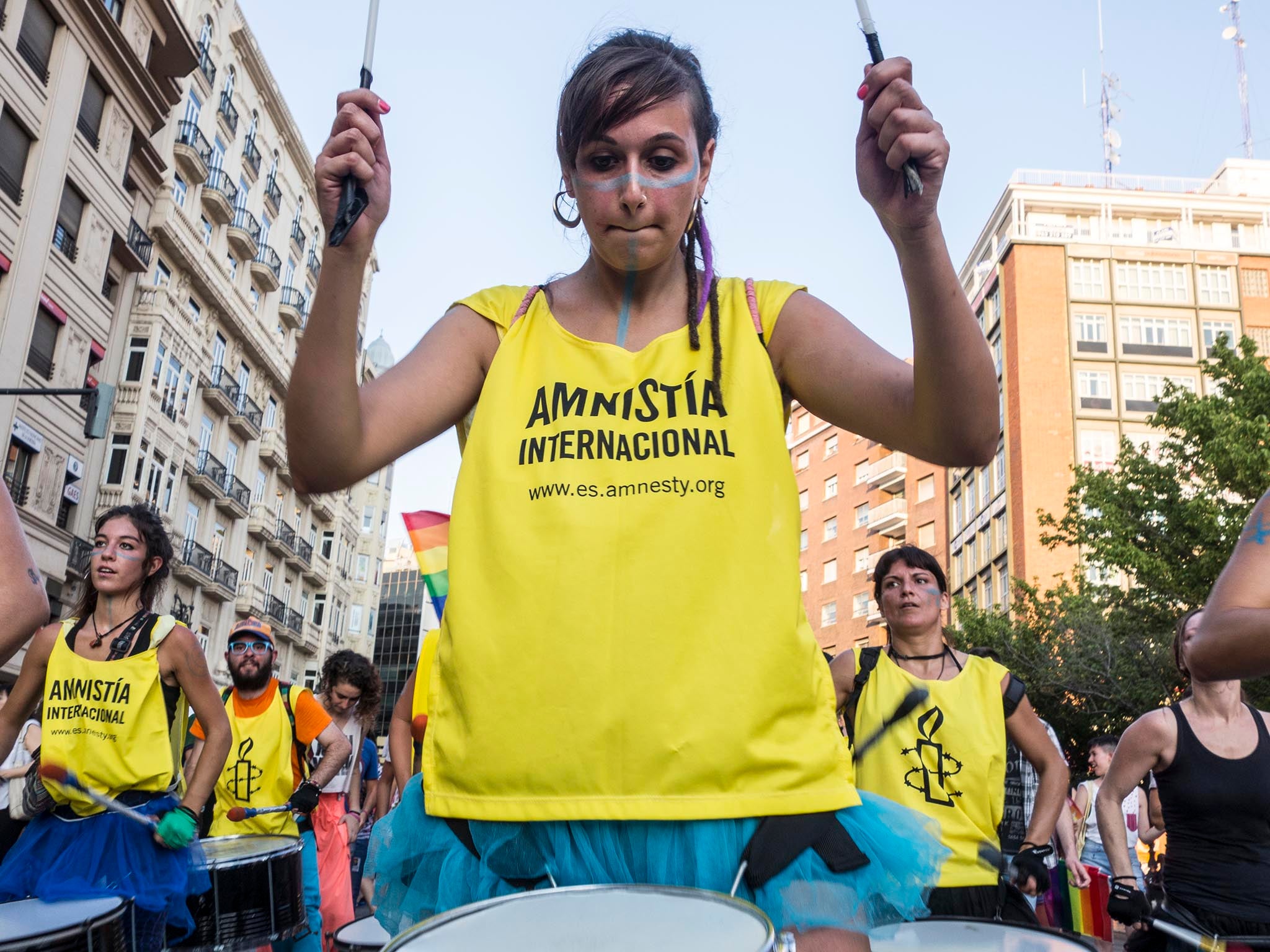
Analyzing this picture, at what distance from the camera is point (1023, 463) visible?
53281 millimetres

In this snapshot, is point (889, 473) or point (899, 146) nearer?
point (899, 146)

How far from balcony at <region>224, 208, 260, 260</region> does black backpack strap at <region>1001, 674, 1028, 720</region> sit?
39.0m

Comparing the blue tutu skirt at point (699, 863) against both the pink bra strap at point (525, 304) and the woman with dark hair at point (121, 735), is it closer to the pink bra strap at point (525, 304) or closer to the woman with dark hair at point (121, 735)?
the pink bra strap at point (525, 304)

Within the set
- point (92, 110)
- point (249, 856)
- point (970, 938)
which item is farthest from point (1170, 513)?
point (92, 110)

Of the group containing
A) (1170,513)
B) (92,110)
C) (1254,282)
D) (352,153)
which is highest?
(1254,282)

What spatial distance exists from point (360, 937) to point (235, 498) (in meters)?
39.2

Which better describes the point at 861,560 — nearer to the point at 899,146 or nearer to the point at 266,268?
the point at 266,268

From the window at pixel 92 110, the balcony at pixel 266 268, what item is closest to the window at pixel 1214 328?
the balcony at pixel 266 268

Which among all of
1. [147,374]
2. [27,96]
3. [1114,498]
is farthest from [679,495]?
[147,374]

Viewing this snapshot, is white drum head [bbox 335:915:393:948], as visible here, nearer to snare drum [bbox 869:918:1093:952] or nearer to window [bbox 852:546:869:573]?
snare drum [bbox 869:918:1093:952]

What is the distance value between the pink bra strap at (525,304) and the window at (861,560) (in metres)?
71.6

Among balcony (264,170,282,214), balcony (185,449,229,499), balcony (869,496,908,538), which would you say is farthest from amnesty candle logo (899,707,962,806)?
balcony (869,496,908,538)

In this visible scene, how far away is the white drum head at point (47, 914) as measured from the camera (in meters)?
3.34

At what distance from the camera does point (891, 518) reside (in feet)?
228
